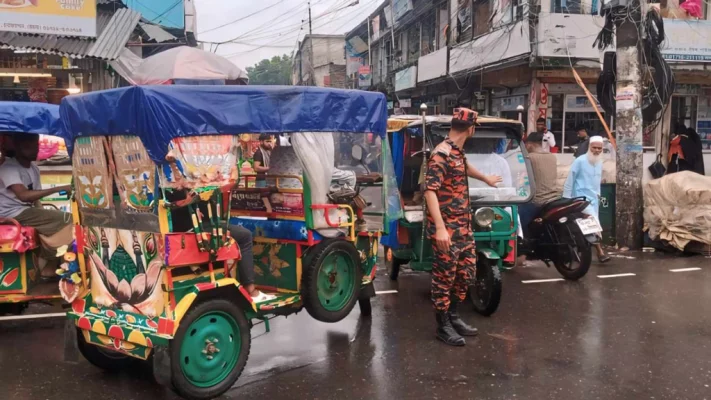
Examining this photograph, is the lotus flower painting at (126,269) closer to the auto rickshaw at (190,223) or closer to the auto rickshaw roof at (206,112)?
the auto rickshaw at (190,223)

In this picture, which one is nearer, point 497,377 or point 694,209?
point 497,377

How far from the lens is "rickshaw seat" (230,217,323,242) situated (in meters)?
5.05

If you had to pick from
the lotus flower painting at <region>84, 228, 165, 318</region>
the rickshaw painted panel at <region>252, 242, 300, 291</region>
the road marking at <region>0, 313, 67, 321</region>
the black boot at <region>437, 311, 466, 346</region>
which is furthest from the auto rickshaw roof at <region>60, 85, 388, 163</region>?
the road marking at <region>0, 313, 67, 321</region>

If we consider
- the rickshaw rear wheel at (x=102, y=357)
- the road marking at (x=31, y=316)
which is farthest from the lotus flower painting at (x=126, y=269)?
the road marking at (x=31, y=316)

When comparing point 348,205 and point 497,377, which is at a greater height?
point 348,205

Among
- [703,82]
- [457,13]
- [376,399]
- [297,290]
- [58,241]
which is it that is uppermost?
[457,13]

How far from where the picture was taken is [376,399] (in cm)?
428

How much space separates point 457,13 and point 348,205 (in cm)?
1704

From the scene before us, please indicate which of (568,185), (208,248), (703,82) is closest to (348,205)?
(208,248)

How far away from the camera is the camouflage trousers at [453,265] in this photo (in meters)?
5.34

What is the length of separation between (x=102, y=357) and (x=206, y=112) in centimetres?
201

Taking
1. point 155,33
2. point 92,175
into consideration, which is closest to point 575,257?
point 92,175

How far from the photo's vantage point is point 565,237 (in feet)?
25.2

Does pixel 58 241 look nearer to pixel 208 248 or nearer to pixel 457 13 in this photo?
pixel 208 248
